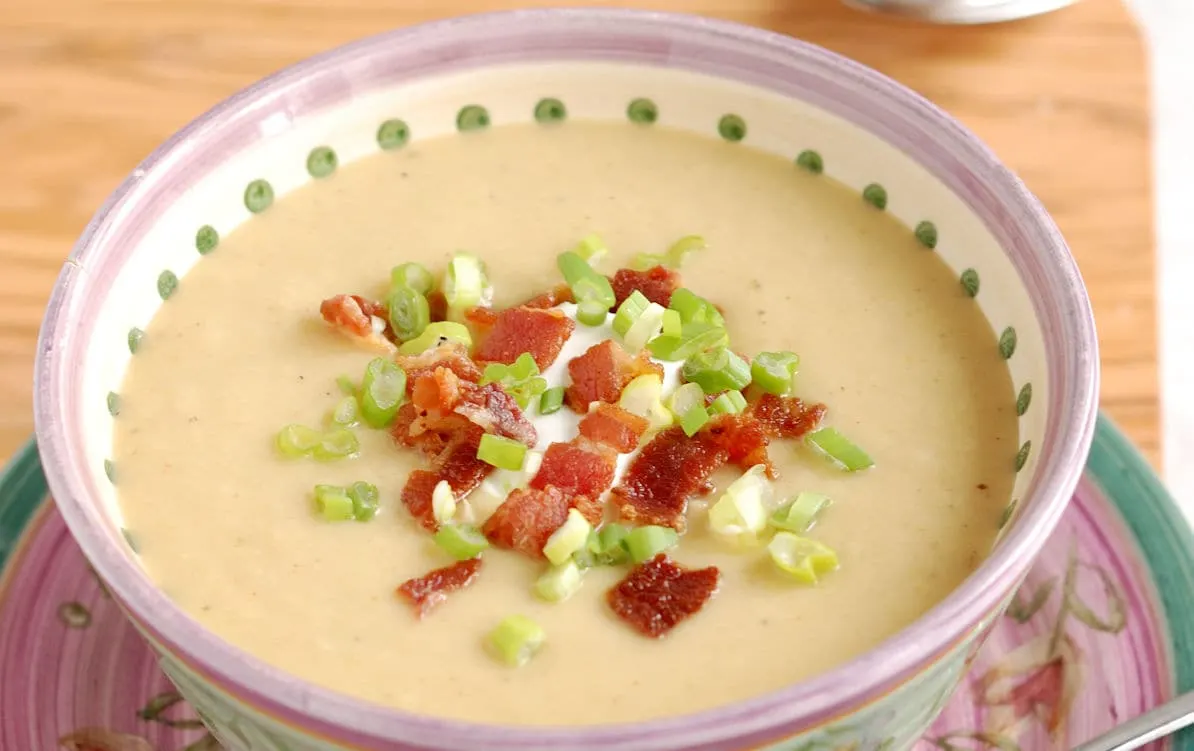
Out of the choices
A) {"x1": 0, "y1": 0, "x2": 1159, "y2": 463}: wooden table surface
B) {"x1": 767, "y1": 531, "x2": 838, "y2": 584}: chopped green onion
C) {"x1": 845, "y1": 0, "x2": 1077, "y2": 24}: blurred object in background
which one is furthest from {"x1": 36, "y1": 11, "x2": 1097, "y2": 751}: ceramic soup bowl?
{"x1": 845, "y1": 0, "x2": 1077, "y2": 24}: blurred object in background

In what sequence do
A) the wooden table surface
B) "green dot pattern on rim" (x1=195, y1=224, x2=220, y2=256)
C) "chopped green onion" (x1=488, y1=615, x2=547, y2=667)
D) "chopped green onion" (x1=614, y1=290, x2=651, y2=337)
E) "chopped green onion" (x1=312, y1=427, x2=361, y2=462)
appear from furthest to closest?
the wooden table surface → "green dot pattern on rim" (x1=195, y1=224, x2=220, y2=256) → "chopped green onion" (x1=614, y1=290, x2=651, y2=337) → "chopped green onion" (x1=312, y1=427, x2=361, y2=462) → "chopped green onion" (x1=488, y1=615, x2=547, y2=667)

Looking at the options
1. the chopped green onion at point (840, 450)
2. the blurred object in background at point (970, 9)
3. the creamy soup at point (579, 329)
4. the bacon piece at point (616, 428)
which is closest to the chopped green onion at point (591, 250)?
the creamy soup at point (579, 329)

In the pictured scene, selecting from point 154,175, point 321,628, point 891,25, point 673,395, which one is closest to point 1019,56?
point 891,25

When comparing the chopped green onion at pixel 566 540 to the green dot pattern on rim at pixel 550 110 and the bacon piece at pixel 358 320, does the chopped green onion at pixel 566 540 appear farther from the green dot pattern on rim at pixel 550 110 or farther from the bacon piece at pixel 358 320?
the green dot pattern on rim at pixel 550 110

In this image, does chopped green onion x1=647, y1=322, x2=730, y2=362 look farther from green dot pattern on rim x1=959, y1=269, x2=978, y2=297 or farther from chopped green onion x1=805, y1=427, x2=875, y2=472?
green dot pattern on rim x1=959, y1=269, x2=978, y2=297

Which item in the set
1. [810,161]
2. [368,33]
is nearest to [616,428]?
[810,161]

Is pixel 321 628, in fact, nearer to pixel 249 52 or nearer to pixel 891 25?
pixel 249 52
